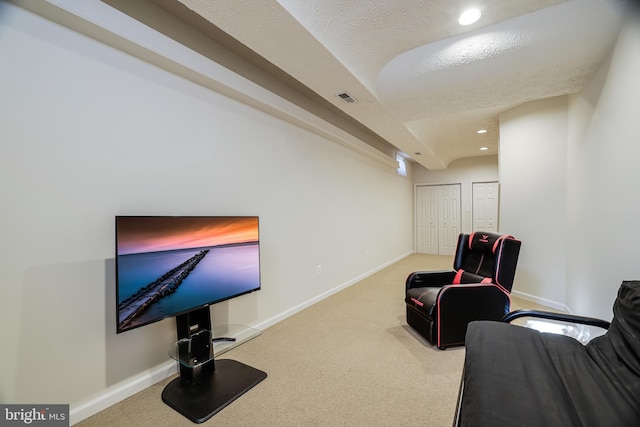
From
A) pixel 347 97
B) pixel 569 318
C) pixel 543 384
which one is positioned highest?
pixel 347 97

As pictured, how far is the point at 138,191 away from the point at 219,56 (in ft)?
4.94

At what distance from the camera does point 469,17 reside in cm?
193

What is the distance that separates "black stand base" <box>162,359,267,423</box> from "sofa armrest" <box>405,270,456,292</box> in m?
1.82

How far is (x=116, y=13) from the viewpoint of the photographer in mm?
1694

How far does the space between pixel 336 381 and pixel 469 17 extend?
9.22 feet

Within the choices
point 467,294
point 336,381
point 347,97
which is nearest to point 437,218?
point 467,294

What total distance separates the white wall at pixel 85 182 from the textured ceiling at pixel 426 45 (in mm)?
733

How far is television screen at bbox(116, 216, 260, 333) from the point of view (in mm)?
1649

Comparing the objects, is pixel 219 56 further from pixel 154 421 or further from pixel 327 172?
pixel 154 421

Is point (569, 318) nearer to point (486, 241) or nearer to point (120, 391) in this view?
point (486, 241)

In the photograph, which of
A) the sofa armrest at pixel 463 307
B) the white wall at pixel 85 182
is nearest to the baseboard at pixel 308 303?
the white wall at pixel 85 182

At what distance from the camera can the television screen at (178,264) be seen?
1649 mm

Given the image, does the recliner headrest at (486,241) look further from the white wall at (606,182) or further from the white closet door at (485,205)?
the white closet door at (485,205)

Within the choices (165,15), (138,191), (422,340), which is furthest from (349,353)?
(165,15)
